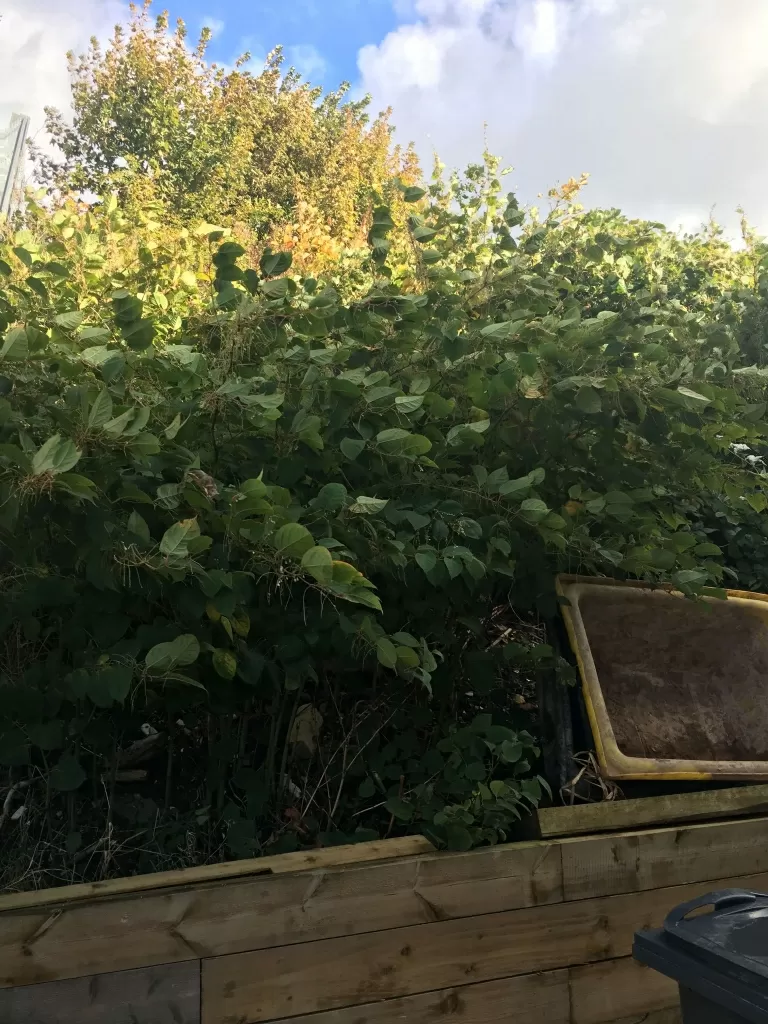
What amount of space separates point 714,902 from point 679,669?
1.56m

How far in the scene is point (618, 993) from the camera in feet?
6.71

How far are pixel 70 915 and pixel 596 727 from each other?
56.0 inches

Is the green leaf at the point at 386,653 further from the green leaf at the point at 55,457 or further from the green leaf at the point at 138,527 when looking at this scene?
the green leaf at the point at 55,457

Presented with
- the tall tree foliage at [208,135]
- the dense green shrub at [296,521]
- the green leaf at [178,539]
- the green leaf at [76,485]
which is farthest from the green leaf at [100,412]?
the tall tree foliage at [208,135]

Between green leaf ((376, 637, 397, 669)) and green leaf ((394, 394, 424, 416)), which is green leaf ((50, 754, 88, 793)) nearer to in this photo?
green leaf ((376, 637, 397, 669))

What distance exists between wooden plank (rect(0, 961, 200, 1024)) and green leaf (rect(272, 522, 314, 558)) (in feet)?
2.90

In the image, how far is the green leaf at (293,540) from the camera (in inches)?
59.7

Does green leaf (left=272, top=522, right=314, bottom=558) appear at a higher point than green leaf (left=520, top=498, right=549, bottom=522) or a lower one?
lower

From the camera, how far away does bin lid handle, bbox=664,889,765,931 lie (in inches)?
59.1

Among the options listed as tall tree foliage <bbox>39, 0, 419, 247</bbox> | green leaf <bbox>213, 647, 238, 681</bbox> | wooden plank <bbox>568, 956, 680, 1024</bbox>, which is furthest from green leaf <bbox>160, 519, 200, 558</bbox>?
tall tree foliage <bbox>39, 0, 419, 247</bbox>

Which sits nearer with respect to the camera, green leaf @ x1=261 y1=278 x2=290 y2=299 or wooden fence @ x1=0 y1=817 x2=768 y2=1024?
wooden fence @ x1=0 y1=817 x2=768 y2=1024

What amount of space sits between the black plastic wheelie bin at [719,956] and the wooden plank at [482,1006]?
1.60ft


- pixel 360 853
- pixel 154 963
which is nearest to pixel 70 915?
pixel 154 963

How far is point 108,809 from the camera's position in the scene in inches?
78.5
